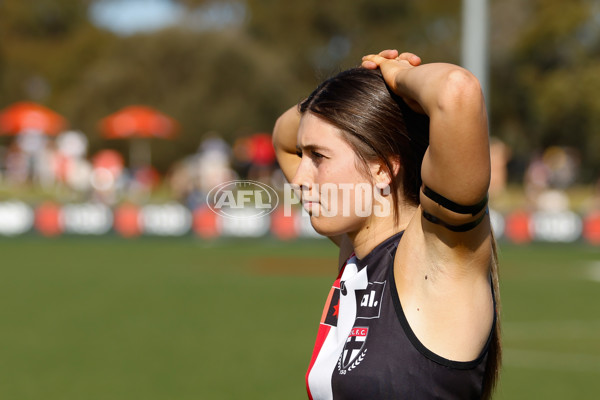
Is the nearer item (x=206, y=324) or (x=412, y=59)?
(x=412, y=59)

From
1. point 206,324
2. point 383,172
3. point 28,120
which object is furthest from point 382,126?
point 28,120

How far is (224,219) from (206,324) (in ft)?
34.2

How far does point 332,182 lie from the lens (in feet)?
7.41

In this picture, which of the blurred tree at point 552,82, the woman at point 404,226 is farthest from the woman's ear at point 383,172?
the blurred tree at point 552,82

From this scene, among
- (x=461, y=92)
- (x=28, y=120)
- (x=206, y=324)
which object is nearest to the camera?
(x=461, y=92)

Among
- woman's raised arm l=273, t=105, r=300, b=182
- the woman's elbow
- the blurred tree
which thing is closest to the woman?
the woman's elbow

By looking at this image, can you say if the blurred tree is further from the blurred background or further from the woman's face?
the woman's face

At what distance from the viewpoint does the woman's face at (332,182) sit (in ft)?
7.41

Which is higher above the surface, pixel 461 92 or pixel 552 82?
pixel 552 82

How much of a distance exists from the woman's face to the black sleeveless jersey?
0.13 metres

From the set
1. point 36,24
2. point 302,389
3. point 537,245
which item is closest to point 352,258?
point 302,389

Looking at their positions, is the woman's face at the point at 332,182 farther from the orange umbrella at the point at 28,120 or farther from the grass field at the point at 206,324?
the orange umbrella at the point at 28,120

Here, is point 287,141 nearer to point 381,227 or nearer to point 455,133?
point 381,227

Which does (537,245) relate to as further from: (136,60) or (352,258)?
(136,60)
